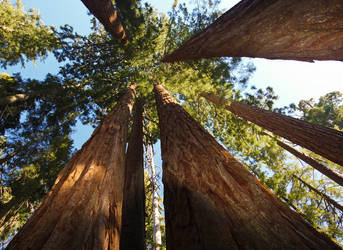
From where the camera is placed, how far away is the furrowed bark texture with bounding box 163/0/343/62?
169 cm

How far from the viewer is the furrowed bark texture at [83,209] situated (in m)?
0.98

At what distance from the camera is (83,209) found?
1.17 m

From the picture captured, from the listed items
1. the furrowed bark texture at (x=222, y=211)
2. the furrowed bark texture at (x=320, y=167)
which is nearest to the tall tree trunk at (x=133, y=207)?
the furrowed bark texture at (x=222, y=211)

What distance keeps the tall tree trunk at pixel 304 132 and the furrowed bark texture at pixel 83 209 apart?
390cm

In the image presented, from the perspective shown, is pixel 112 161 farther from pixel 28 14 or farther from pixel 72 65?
pixel 28 14

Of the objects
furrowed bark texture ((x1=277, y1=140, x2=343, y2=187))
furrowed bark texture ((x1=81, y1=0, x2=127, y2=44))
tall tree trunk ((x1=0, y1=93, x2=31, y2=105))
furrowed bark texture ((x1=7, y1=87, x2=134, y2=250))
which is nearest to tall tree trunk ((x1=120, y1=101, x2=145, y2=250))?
furrowed bark texture ((x1=7, y1=87, x2=134, y2=250))

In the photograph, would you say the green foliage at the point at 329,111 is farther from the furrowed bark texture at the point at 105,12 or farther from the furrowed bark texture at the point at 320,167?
the furrowed bark texture at the point at 105,12

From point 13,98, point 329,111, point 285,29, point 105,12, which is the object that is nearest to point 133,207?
point 285,29

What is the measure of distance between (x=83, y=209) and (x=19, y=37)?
952cm

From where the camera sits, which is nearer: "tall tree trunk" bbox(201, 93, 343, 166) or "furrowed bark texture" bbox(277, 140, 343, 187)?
"tall tree trunk" bbox(201, 93, 343, 166)

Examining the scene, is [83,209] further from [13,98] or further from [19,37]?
[19,37]

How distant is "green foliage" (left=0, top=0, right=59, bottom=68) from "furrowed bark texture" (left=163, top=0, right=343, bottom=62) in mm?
7147

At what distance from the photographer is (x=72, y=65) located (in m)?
7.25

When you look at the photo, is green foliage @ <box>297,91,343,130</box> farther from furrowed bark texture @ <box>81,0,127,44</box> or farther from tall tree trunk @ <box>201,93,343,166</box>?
furrowed bark texture @ <box>81,0,127,44</box>
